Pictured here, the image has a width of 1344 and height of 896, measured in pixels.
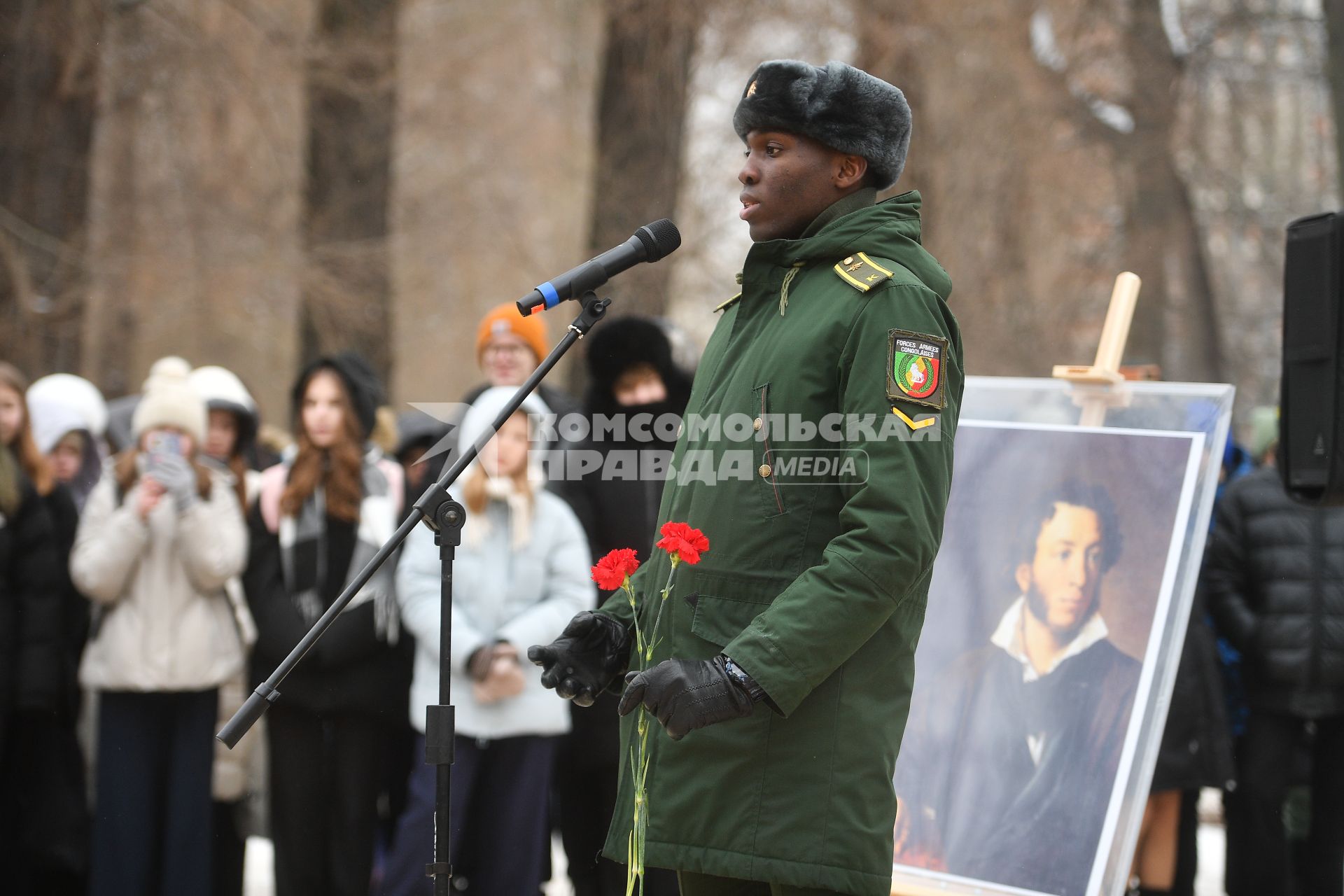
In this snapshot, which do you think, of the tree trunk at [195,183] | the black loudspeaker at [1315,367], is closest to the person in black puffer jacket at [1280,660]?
the black loudspeaker at [1315,367]

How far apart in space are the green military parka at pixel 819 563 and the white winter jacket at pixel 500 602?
2.08 m

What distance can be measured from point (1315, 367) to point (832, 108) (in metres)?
1.57

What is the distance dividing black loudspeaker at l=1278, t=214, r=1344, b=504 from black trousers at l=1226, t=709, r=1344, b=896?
210 cm

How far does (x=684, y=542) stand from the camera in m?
2.62

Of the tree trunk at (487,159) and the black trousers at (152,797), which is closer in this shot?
the black trousers at (152,797)

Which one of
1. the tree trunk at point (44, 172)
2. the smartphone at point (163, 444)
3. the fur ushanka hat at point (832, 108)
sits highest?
the tree trunk at point (44, 172)

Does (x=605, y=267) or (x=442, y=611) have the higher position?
(x=605, y=267)

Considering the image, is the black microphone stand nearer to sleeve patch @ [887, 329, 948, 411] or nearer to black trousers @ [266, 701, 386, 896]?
sleeve patch @ [887, 329, 948, 411]

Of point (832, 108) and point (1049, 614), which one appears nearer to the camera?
point (832, 108)

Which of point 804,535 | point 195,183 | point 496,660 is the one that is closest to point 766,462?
point 804,535

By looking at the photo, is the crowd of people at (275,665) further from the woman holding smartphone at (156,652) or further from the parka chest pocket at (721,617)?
the parka chest pocket at (721,617)

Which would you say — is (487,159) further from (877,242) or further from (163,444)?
(877,242)

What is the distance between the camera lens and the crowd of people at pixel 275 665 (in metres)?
4.90

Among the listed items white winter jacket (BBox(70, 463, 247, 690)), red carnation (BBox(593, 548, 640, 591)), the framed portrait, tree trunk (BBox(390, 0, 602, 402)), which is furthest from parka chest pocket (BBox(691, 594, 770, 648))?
tree trunk (BBox(390, 0, 602, 402))
